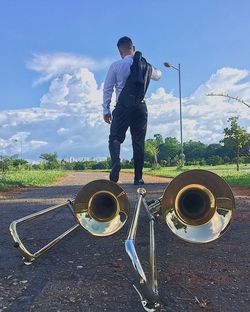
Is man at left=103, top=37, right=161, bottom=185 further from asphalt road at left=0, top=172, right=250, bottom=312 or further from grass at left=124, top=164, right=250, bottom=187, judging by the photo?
grass at left=124, top=164, right=250, bottom=187

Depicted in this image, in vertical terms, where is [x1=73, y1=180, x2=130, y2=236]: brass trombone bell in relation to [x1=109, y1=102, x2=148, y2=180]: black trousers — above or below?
below

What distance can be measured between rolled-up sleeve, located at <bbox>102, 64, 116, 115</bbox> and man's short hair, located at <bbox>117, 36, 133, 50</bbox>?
0.31 metres

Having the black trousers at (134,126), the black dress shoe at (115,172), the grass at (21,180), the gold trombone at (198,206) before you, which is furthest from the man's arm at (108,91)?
the grass at (21,180)

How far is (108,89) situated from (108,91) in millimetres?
31

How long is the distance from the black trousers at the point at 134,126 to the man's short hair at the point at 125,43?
75 centimetres

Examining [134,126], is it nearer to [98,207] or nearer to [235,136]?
[98,207]

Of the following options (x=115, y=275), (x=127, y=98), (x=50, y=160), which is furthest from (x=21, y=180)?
(x=50, y=160)

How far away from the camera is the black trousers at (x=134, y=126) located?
5.04 metres

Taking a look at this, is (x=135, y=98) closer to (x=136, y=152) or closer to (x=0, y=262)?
(x=136, y=152)

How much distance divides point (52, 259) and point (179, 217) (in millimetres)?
1002

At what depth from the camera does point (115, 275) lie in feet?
9.02

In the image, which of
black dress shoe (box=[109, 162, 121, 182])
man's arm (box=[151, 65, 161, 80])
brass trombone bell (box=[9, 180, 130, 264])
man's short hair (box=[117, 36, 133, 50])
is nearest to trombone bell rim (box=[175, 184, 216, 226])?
brass trombone bell (box=[9, 180, 130, 264])

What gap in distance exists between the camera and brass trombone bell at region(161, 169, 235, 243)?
3023 millimetres

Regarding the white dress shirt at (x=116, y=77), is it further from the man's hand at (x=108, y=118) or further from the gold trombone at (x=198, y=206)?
→ the gold trombone at (x=198, y=206)
